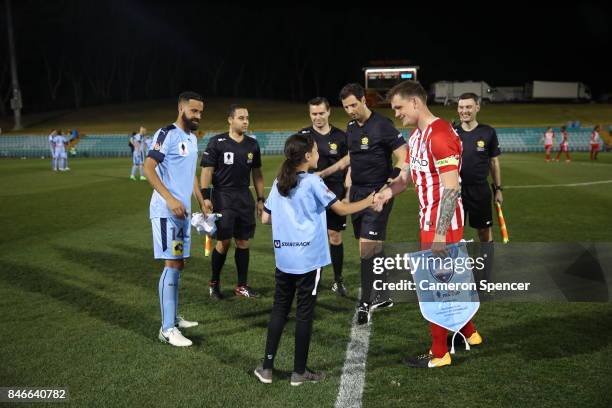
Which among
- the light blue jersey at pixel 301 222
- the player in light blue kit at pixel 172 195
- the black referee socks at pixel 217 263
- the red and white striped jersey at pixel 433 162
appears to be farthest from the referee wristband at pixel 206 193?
the red and white striped jersey at pixel 433 162

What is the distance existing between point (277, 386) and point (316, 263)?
1.04 metres

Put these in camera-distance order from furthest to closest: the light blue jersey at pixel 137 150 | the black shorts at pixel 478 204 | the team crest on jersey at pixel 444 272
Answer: the light blue jersey at pixel 137 150
the black shorts at pixel 478 204
the team crest on jersey at pixel 444 272

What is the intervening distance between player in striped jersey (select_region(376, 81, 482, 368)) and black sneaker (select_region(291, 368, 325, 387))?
0.83 meters

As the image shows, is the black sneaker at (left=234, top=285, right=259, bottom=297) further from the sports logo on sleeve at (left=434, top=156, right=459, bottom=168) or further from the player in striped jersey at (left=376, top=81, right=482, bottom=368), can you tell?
the sports logo on sleeve at (left=434, top=156, right=459, bottom=168)

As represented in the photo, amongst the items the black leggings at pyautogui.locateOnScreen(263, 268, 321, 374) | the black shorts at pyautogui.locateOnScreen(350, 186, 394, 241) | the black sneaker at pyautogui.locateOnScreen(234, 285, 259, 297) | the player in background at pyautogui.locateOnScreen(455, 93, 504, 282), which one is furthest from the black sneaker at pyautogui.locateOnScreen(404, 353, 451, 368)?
the player in background at pyautogui.locateOnScreen(455, 93, 504, 282)

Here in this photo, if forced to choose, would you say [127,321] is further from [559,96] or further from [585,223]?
[559,96]

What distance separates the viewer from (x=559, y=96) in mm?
67938

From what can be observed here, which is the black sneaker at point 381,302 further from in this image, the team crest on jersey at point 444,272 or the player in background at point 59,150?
the player in background at point 59,150

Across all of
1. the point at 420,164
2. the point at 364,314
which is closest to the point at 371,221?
the point at 364,314

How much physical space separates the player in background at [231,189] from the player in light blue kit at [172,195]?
1305 millimetres

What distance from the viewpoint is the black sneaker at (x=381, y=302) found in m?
6.40

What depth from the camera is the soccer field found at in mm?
4203

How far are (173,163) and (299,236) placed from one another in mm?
1707

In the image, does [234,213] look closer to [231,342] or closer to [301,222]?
[231,342]
